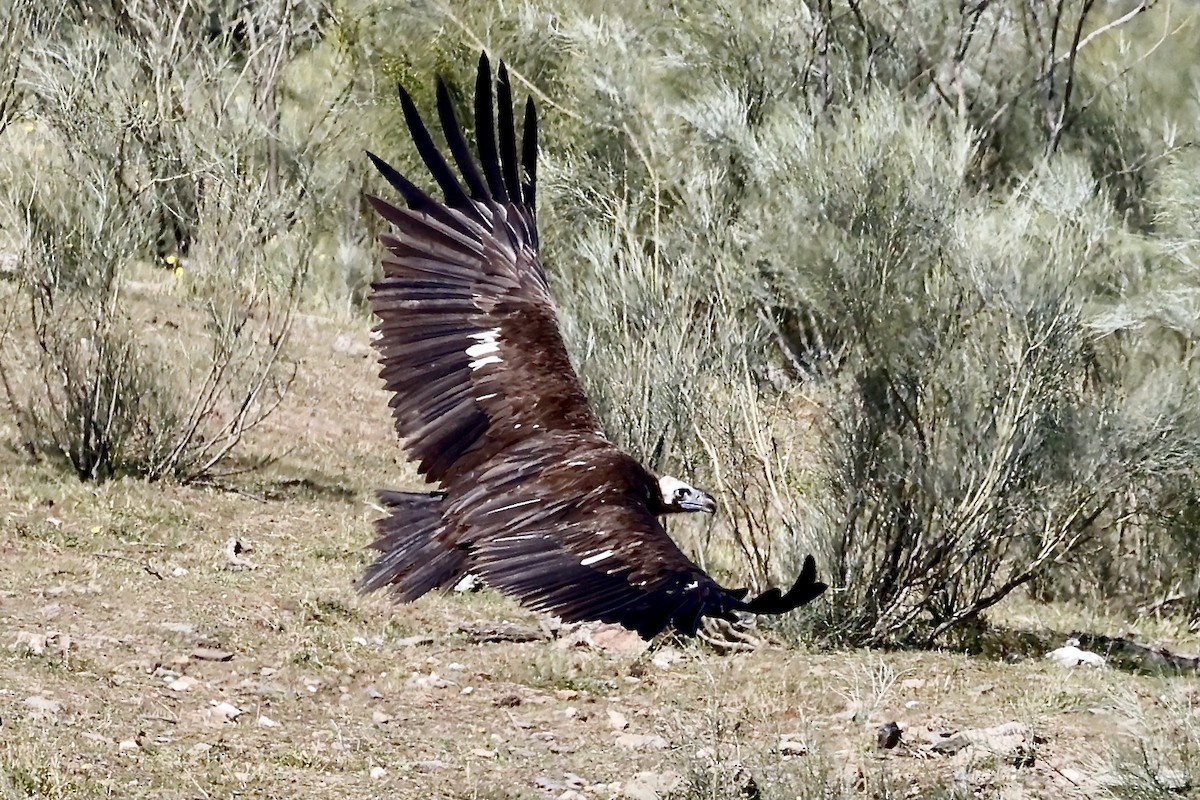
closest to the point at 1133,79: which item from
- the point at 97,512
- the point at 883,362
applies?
the point at 883,362

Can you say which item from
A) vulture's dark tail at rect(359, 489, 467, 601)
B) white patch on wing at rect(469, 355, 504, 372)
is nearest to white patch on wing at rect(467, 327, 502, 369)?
white patch on wing at rect(469, 355, 504, 372)

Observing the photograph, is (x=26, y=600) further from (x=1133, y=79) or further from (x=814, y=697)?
(x=1133, y=79)

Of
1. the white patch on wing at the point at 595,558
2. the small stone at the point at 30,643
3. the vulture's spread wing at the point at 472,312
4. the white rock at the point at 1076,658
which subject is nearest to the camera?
the white patch on wing at the point at 595,558

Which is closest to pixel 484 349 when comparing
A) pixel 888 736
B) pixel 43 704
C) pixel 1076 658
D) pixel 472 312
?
pixel 472 312

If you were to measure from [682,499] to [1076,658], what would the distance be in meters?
2.91

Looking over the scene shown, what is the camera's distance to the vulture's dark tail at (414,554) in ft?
17.9

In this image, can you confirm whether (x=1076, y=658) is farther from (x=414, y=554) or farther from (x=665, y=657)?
(x=414, y=554)

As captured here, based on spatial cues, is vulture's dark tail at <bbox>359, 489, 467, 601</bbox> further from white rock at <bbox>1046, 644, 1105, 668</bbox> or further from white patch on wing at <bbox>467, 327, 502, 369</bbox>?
white rock at <bbox>1046, 644, 1105, 668</bbox>

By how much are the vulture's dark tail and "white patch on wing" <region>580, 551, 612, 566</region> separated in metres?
0.65

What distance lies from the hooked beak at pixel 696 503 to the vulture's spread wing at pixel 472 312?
18.3 inches

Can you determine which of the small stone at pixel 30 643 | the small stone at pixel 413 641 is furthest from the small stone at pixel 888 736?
the small stone at pixel 30 643

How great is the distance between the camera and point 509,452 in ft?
18.6

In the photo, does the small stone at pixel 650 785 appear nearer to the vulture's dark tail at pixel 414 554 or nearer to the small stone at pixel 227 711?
the vulture's dark tail at pixel 414 554

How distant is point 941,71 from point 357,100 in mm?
7213
